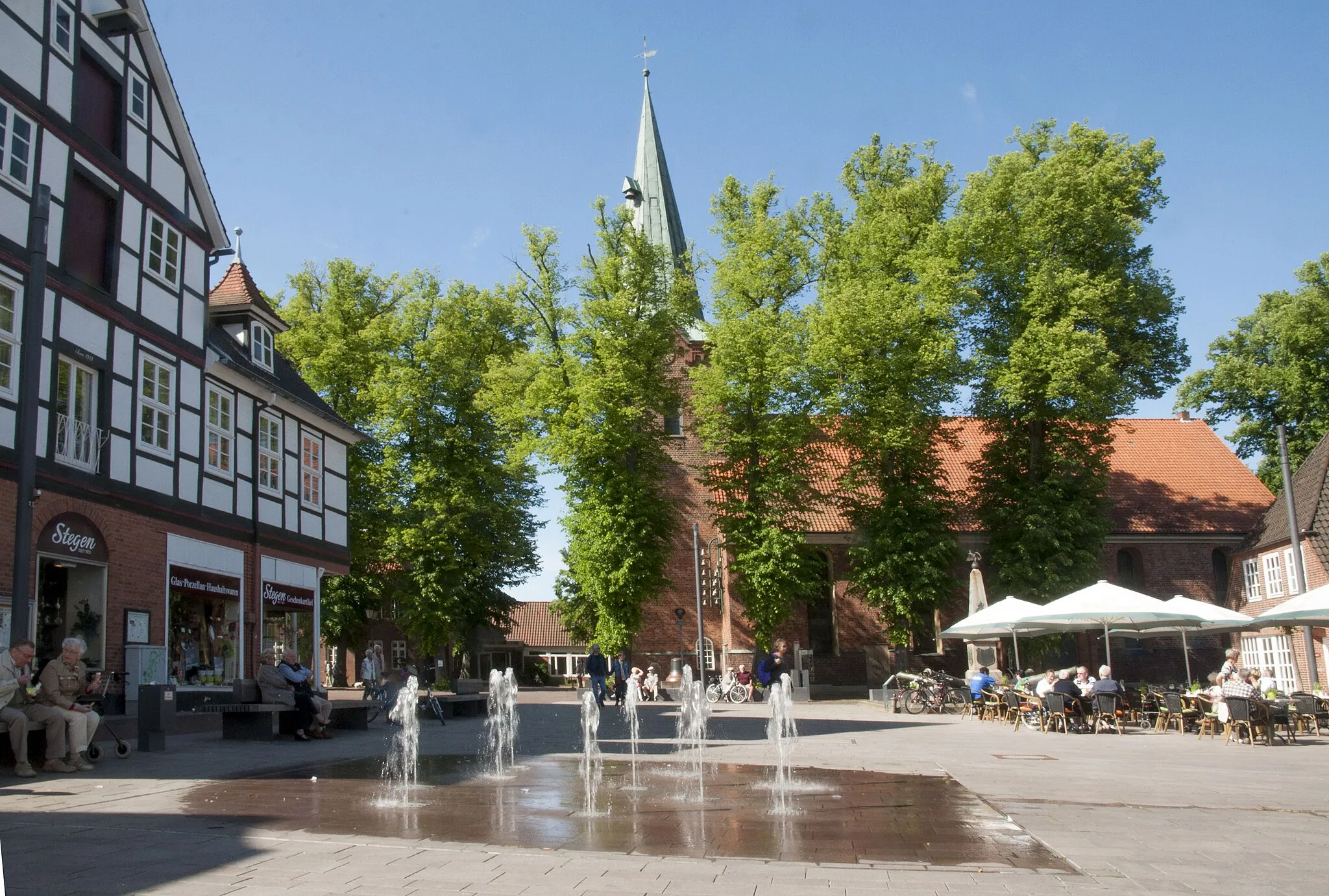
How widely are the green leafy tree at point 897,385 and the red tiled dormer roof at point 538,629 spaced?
41.0m

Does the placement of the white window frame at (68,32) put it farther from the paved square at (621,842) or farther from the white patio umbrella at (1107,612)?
the white patio umbrella at (1107,612)

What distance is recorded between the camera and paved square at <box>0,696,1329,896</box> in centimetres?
650

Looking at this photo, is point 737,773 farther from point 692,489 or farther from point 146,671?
point 692,489

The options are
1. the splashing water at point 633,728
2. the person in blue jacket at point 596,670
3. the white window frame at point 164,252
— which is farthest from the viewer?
the person in blue jacket at point 596,670

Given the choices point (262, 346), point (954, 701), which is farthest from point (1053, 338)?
point (262, 346)

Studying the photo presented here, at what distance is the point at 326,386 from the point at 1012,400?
23.4m

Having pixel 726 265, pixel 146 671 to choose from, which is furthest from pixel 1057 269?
pixel 146 671

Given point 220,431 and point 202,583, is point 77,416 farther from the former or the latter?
point 202,583

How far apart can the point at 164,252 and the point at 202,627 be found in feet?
24.6

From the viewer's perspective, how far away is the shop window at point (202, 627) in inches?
829

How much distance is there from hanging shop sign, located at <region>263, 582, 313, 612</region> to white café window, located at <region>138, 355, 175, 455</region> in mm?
5319

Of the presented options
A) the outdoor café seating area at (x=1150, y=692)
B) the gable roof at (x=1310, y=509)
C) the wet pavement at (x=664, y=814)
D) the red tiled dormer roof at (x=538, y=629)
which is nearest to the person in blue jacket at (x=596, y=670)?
the outdoor café seating area at (x=1150, y=692)

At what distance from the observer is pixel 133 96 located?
2036 cm

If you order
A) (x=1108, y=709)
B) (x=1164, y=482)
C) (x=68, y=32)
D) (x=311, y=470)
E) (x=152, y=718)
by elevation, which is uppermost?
(x=68, y=32)
